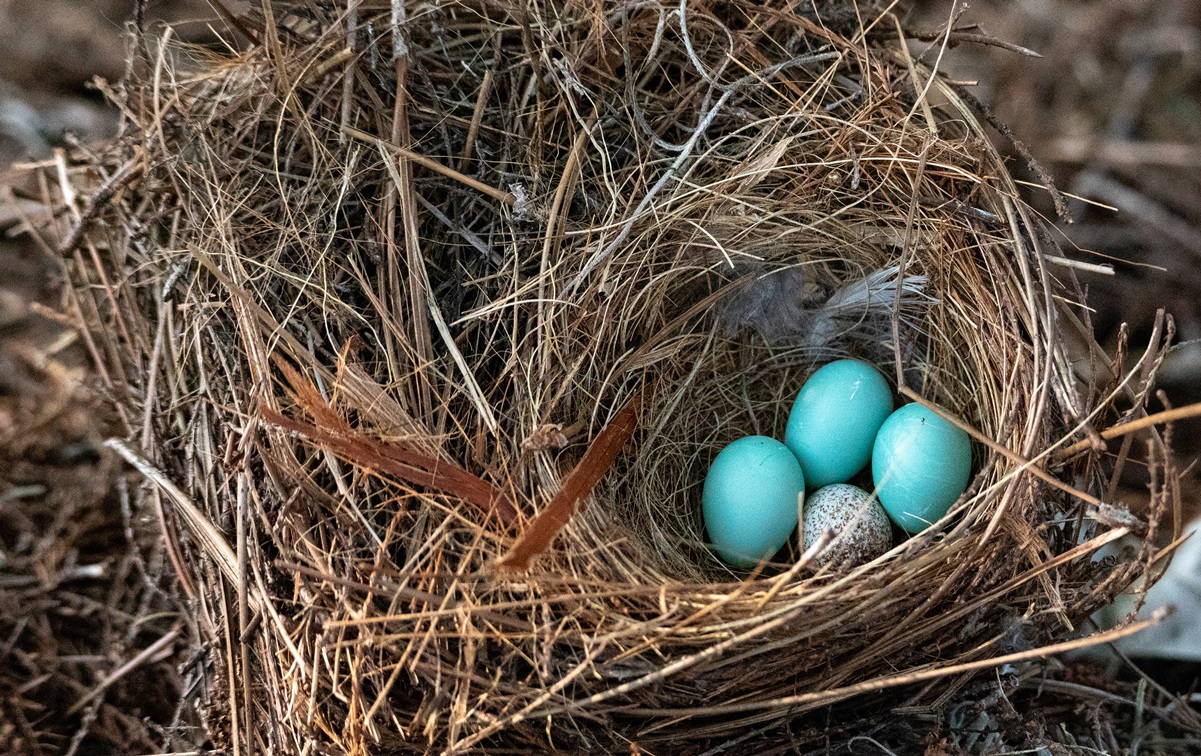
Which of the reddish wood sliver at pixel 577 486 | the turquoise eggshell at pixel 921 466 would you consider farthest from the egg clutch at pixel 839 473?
the reddish wood sliver at pixel 577 486

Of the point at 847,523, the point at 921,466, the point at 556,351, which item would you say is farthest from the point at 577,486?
the point at 921,466

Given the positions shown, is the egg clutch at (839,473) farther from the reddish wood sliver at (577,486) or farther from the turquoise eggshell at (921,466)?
the reddish wood sliver at (577,486)

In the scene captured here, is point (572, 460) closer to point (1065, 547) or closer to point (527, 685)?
point (527, 685)

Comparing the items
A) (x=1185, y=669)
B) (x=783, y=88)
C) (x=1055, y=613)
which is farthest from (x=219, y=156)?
(x=1185, y=669)

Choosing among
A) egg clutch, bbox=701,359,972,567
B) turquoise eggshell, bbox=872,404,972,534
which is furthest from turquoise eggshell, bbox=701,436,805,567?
turquoise eggshell, bbox=872,404,972,534

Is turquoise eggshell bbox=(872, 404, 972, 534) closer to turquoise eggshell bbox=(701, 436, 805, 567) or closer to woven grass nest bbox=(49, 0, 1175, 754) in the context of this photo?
woven grass nest bbox=(49, 0, 1175, 754)

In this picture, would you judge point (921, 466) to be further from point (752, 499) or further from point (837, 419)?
point (752, 499)
